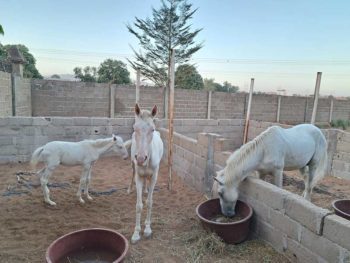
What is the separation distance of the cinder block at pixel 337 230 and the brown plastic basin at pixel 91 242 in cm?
177

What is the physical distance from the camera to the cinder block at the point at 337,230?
80.3 inches

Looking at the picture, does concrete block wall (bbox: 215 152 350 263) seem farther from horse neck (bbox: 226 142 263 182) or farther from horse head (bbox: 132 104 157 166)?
horse head (bbox: 132 104 157 166)

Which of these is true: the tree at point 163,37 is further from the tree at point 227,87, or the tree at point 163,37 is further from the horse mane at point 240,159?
the horse mane at point 240,159

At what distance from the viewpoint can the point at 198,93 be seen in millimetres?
11617

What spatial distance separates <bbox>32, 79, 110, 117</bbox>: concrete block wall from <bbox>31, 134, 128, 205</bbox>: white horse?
5.93 metres

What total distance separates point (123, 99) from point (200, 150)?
6.21 meters

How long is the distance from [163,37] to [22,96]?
1367cm

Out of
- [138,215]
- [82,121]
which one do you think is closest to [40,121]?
[82,121]

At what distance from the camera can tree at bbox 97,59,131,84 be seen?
61.1ft

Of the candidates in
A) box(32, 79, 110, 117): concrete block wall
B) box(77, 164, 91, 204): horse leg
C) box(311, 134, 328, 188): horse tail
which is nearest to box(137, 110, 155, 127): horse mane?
box(77, 164, 91, 204): horse leg

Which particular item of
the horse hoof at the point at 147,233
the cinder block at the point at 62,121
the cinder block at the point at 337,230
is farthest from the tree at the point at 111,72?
the cinder block at the point at 337,230

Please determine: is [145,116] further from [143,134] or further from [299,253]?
[299,253]

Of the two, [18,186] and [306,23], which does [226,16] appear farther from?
[18,186]

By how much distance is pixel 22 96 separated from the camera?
8102 mm
